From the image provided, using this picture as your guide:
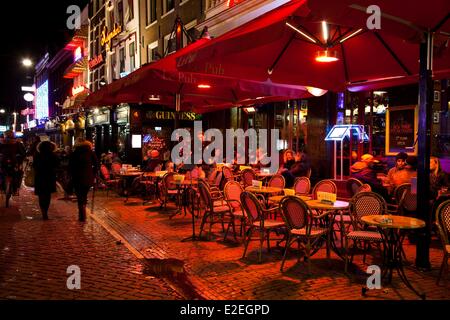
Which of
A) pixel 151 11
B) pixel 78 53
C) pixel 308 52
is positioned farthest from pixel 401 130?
pixel 78 53

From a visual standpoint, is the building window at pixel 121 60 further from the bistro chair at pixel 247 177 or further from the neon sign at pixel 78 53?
the bistro chair at pixel 247 177

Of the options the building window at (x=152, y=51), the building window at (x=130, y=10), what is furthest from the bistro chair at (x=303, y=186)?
the building window at (x=130, y=10)

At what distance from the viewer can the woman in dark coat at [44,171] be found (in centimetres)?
1007

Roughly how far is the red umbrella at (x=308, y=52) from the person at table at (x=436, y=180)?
164 cm

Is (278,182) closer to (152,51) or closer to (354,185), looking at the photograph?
(354,185)

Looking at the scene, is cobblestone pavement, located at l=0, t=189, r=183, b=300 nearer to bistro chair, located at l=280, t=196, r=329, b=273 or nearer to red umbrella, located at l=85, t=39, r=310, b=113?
bistro chair, located at l=280, t=196, r=329, b=273

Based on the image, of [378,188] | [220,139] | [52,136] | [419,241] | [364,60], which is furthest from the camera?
[52,136]

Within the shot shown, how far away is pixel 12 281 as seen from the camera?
18.5 ft

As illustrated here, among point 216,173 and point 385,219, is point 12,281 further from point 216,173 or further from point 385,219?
point 216,173

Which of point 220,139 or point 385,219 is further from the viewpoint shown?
point 220,139
